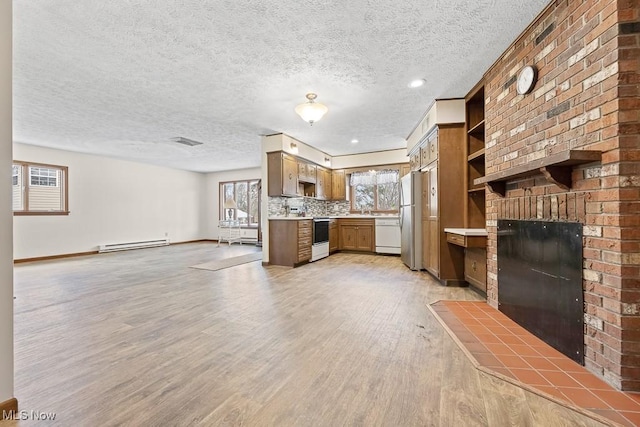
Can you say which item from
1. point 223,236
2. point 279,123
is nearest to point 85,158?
point 223,236

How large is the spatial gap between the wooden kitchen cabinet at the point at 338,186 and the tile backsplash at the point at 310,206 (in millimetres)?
241

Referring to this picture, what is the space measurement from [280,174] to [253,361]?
3869 mm

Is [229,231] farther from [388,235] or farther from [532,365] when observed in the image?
[532,365]

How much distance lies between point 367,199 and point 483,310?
480cm

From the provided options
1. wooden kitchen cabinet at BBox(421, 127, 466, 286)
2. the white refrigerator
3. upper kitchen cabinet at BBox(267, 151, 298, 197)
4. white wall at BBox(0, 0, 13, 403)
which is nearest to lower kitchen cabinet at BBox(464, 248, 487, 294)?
wooden kitchen cabinet at BBox(421, 127, 466, 286)

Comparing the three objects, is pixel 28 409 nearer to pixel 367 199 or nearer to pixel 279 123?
pixel 279 123

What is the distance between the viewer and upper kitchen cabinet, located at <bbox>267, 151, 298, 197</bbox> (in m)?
5.36

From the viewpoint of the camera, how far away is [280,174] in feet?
17.5

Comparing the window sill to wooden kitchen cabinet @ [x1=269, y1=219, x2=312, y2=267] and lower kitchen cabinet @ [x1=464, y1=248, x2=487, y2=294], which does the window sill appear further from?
lower kitchen cabinet @ [x1=464, y1=248, x2=487, y2=294]

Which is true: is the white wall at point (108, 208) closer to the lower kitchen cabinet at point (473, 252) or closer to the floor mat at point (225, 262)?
the floor mat at point (225, 262)

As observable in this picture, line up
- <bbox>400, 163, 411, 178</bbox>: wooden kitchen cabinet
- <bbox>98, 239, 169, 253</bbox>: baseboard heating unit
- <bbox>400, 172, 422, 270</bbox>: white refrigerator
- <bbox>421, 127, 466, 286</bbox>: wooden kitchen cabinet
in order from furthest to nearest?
<bbox>98, 239, 169, 253</bbox>: baseboard heating unit, <bbox>400, 163, 411, 178</bbox>: wooden kitchen cabinet, <bbox>400, 172, 422, 270</bbox>: white refrigerator, <bbox>421, 127, 466, 286</bbox>: wooden kitchen cabinet

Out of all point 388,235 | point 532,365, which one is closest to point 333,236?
point 388,235

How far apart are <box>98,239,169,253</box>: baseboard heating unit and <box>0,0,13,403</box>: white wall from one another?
7.10 meters

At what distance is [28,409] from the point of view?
57.0 inches
